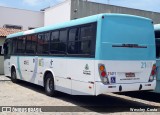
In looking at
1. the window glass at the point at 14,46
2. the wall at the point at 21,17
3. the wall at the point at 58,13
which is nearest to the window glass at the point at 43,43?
the window glass at the point at 14,46

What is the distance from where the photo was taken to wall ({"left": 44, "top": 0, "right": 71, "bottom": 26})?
30.4m

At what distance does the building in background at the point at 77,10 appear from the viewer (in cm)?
2991

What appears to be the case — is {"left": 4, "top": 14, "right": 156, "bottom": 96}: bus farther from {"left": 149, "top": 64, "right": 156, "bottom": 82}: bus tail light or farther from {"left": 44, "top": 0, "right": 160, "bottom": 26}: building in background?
{"left": 44, "top": 0, "right": 160, "bottom": 26}: building in background

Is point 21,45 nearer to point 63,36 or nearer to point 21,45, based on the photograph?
point 21,45

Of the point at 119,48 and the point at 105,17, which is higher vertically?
the point at 105,17

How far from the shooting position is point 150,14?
3603 centimetres

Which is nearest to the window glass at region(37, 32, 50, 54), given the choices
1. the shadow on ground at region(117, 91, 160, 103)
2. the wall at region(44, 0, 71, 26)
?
the shadow on ground at region(117, 91, 160, 103)

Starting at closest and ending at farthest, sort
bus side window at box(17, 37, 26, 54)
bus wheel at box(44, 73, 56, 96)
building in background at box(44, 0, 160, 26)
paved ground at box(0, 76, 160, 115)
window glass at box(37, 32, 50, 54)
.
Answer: paved ground at box(0, 76, 160, 115), bus wheel at box(44, 73, 56, 96), window glass at box(37, 32, 50, 54), bus side window at box(17, 37, 26, 54), building in background at box(44, 0, 160, 26)

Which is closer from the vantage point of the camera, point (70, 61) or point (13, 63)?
point (70, 61)

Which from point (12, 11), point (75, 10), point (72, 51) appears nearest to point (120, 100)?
point (72, 51)

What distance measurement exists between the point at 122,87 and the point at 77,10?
21687 millimetres

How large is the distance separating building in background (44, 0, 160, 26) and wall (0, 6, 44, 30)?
5.17ft

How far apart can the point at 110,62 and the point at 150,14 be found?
94.0ft

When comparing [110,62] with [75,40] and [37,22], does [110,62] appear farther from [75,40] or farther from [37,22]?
[37,22]
